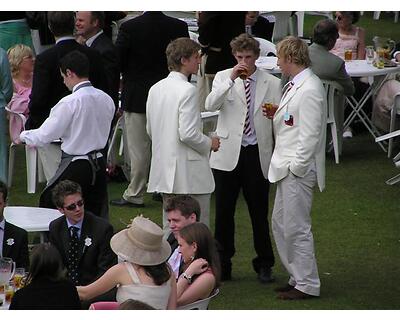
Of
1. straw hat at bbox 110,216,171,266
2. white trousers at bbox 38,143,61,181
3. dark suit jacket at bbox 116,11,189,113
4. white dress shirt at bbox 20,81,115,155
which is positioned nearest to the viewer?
straw hat at bbox 110,216,171,266

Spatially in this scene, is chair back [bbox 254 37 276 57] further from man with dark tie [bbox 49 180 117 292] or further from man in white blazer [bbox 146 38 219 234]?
man with dark tie [bbox 49 180 117 292]

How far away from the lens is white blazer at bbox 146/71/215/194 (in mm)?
8383

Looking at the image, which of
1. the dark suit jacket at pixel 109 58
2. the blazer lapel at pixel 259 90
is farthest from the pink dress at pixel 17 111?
the blazer lapel at pixel 259 90

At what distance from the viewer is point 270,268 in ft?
28.9

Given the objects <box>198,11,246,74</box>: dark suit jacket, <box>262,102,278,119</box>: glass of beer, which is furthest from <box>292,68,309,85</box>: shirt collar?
<box>198,11,246,74</box>: dark suit jacket

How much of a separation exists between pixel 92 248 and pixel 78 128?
4.00 feet

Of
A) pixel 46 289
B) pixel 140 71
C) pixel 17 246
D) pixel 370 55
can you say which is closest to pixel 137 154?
pixel 140 71

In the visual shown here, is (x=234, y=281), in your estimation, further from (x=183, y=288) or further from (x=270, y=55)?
(x=270, y=55)

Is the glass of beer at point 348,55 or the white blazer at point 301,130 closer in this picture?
the white blazer at point 301,130

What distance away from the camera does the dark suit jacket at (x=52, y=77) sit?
927cm

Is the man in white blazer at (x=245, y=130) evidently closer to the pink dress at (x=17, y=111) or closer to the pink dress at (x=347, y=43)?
the pink dress at (x=17, y=111)

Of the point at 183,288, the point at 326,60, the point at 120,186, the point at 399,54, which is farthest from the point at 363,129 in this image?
the point at 183,288

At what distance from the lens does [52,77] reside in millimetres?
9305

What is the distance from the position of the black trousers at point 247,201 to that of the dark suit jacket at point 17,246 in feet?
4.95
